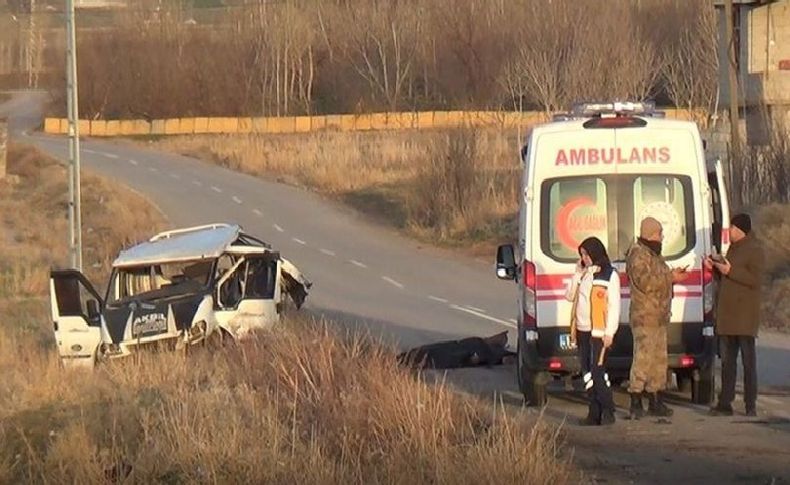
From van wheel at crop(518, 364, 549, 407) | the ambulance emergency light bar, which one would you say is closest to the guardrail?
the ambulance emergency light bar

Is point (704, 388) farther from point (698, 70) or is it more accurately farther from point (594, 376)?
point (698, 70)

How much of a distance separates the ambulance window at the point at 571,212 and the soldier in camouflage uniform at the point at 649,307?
741 mm

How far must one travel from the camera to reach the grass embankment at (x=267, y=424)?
9562 millimetres

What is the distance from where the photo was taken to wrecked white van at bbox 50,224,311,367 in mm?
16375

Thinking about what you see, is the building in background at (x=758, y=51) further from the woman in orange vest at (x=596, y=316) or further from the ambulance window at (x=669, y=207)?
the woman in orange vest at (x=596, y=316)

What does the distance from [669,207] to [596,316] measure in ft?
4.86

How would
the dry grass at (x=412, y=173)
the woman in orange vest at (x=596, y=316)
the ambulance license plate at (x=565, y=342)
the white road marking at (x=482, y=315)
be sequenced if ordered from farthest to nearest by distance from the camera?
the dry grass at (x=412, y=173)
the white road marking at (x=482, y=315)
the ambulance license plate at (x=565, y=342)
the woman in orange vest at (x=596, y=316)

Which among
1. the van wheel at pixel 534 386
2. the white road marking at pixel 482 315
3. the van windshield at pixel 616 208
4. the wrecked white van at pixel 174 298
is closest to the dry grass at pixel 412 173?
the white road marking at pixel 482 315

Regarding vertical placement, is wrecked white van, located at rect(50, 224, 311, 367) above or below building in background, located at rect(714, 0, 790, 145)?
below

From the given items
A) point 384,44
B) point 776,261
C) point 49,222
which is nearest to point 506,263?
point 776,261

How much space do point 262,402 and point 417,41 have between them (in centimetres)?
8167

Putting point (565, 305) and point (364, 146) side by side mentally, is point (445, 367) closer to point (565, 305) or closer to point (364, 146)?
point (565, 305)

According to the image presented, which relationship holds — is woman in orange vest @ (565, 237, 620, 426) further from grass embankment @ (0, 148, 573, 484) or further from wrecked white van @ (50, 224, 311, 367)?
wrecked white van @ (50, 224, 311, 367)

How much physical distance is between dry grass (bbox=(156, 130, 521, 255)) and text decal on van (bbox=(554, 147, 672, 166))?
2022cm
